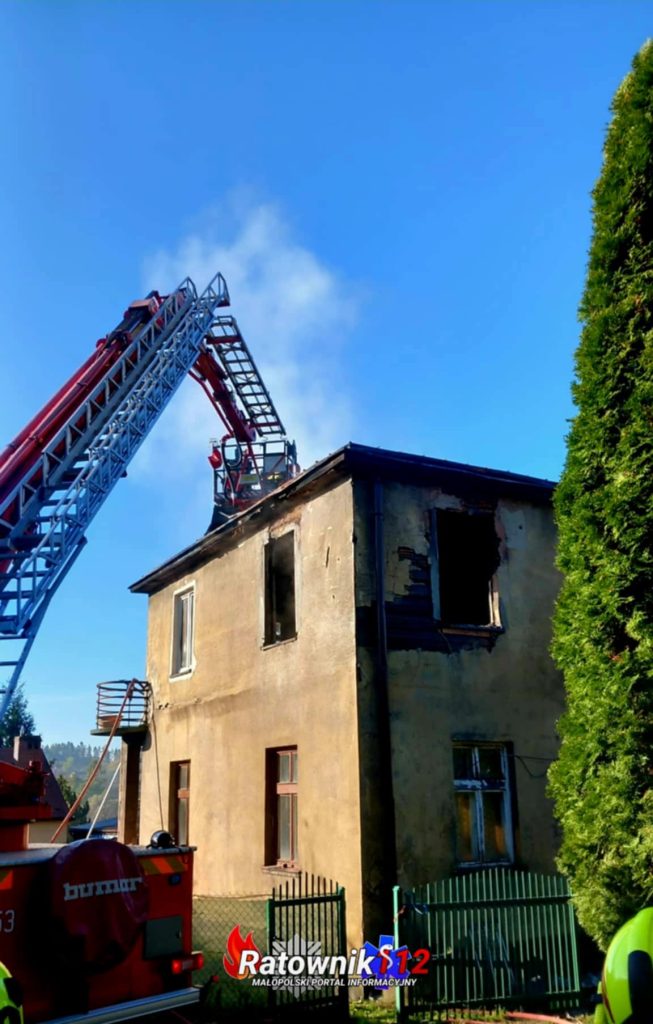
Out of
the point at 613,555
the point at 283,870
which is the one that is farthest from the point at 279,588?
the point at 613,555

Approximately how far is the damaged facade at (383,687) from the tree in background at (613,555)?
2.57 metres

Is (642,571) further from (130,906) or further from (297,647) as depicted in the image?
(297,647)

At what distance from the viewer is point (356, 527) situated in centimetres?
1000

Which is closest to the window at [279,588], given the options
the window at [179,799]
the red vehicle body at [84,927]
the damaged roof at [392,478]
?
the damaged roof at [392,478]

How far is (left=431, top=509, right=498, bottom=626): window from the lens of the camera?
10672 millimetres

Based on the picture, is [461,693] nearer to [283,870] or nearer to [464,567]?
[464,567]

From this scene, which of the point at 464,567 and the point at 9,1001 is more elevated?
the point at 464,567

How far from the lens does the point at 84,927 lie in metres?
5.09

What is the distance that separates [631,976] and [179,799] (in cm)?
1215

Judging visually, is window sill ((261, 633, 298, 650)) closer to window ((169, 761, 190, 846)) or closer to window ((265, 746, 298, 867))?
window ((265, 746, 298, 867))

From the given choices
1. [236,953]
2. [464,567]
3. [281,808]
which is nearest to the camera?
[236,953]

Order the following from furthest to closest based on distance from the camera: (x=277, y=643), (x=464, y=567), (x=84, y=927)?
1. (x=464, y=567)
2. (x=277, y=643)
3. (x=84, y=927)

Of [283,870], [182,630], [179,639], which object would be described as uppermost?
[182,630]

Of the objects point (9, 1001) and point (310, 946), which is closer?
point (9, 1001)
